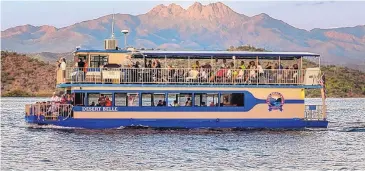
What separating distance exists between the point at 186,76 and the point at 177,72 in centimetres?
49

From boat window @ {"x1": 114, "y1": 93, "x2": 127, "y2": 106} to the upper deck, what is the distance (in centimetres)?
59

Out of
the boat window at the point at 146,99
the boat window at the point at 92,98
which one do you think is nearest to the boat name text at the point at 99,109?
the boat window at the point at 92,98

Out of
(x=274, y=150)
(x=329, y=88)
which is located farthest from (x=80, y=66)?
(x=329, y=88)

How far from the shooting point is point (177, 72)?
3941 cm

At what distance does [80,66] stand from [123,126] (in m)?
3.77

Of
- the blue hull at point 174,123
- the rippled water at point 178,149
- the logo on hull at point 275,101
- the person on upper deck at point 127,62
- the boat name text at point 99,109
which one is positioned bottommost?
the rippled water at point 178,149

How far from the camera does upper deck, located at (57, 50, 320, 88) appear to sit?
128 ft

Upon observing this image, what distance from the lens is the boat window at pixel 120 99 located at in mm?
38812

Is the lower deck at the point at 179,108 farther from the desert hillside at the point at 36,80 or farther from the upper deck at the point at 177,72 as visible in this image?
the desert hillside at the point at 36,80

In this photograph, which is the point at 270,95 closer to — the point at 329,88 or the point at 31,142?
the point at 31,142

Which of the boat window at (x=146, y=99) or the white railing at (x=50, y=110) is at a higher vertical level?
the boat window at (x=146, y=99)

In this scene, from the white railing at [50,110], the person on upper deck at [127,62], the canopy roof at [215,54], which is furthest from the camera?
the person on upper deck at [127,62]

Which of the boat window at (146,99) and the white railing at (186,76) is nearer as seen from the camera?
the boat window at (146,99)

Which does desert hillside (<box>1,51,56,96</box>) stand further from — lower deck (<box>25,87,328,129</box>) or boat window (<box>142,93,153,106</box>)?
boat window (<box>142,93,153,106</box>)
